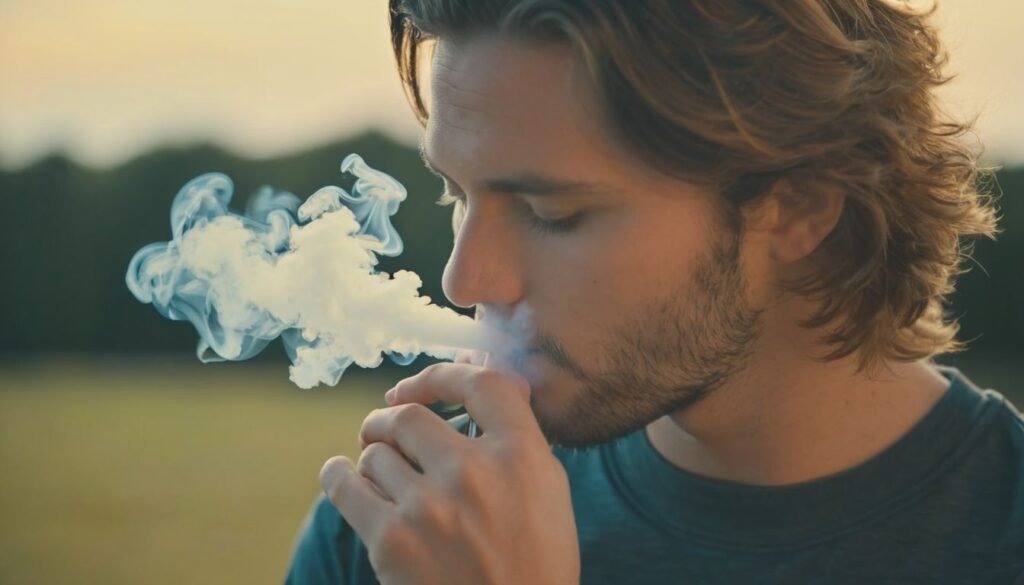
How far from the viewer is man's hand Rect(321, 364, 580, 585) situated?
2221mm

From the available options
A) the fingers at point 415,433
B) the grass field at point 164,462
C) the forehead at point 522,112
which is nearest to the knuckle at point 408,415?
the fingers at point 415,433

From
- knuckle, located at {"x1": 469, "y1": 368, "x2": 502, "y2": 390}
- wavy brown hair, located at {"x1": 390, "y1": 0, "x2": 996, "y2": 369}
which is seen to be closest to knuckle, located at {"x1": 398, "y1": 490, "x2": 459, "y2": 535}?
knuckle, located at {"x1": 469, "y1": 368, "x2": 502, "y2": 390}

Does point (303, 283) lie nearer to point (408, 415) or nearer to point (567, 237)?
point (408, 415)

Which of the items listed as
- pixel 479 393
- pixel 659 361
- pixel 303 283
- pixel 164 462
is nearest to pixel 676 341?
pixel 659 361

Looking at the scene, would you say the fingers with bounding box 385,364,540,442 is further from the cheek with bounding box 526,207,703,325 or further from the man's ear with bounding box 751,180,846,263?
the man's ear with bounding box 751,180,846,263

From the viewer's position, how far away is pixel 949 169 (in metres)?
2.95

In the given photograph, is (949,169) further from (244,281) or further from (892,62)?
(244,281)

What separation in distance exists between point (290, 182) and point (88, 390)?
7.15 m

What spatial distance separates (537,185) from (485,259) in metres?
0.18

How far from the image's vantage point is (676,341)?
252 centimetres

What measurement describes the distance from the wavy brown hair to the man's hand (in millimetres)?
623

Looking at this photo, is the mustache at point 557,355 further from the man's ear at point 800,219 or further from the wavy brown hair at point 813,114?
the man's ear at point 800,219

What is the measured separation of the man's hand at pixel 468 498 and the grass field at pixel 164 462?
8971 millimetres

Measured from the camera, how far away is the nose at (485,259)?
238 cm
